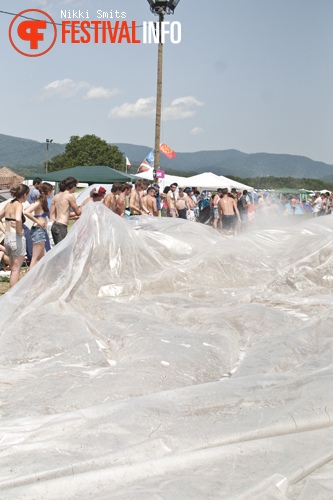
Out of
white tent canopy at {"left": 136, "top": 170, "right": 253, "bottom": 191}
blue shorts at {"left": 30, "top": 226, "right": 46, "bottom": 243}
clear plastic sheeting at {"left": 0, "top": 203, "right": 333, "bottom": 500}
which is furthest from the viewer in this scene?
white tent canopy at {"left": 136, "top": 170, "right": 253, "bottom": 191}

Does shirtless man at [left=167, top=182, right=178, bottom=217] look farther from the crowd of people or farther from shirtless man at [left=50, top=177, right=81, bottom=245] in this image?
shirtless man at [left=50, top=177, right=81, bottom=245]

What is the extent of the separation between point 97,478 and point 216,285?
500cm

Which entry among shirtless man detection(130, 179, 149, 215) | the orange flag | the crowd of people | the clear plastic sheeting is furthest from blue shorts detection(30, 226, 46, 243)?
the orange flag

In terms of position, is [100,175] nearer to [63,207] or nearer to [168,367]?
[63,207]

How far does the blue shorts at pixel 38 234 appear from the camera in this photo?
923 centimetres

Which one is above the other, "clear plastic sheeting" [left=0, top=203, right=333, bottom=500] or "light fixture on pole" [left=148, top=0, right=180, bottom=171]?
"light fixture on pole" [left=148, top=0, right=180, bottom=171]

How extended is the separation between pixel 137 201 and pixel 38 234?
15.4 feet

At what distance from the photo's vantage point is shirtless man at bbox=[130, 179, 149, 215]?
13.5 metres

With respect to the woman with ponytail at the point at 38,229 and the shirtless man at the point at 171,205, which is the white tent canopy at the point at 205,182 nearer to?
the shirtless man at the point at 171,205

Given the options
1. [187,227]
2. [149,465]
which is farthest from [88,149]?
[149,465]

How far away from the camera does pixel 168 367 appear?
14.2ft

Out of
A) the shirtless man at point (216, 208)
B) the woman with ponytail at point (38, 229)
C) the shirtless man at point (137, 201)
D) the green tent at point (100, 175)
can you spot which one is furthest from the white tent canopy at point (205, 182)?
the woman with ponytail at point (38, 229)

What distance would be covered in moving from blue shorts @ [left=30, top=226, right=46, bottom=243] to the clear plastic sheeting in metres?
1.86

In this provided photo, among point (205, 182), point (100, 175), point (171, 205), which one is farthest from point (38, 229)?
point (205, 182)
